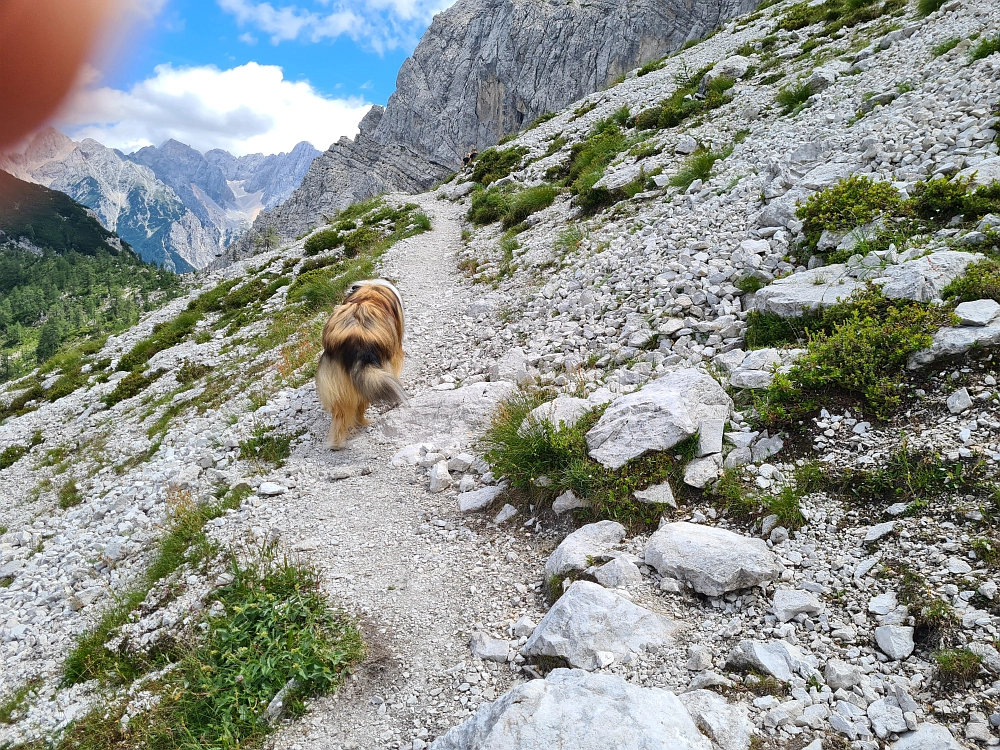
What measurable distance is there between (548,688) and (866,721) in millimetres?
1716

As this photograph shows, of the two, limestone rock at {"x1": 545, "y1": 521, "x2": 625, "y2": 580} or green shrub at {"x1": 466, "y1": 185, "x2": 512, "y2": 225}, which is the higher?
green shrub at {"x1": 466, "y1": 185, "x2": 512, "y2": 225}

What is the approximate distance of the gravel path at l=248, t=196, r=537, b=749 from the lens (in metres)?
3.73

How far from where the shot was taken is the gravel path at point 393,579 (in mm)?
3734

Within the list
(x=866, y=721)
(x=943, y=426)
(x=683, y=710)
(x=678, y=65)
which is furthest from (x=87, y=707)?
(x=678, y=65)

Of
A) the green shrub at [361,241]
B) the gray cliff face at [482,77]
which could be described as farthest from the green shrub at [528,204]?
the gray cliff face at [482,77]

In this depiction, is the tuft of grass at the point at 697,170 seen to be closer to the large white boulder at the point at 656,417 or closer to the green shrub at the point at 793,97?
the green shrub at the point at 793,97

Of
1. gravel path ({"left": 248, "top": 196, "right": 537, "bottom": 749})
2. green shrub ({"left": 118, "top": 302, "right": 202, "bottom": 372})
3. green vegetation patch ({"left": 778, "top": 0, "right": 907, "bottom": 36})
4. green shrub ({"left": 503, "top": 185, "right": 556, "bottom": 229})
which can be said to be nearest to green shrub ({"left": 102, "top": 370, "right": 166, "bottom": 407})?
green shrub ({"left": 118, "top": 302, "right": 202, "bottom": 372})

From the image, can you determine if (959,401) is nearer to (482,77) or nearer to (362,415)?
(362,415)

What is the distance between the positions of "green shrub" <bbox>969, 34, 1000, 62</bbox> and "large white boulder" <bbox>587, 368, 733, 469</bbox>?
1091cm

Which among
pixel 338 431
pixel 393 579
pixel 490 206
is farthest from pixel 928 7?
pixel 393 579

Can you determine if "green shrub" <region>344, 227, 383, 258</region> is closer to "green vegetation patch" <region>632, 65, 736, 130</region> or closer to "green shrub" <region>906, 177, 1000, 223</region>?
"green vegetation patch" <region>632, 65, 736, 130</region>

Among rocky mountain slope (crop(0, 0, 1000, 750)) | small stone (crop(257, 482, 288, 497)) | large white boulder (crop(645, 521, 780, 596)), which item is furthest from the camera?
small stone (crop(257, 482, 288, 497))

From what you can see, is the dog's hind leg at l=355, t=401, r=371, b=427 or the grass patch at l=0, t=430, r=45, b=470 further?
the grass patch at l=0, t=430, r=45, b=470

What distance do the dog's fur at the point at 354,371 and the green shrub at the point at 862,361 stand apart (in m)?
5.14
